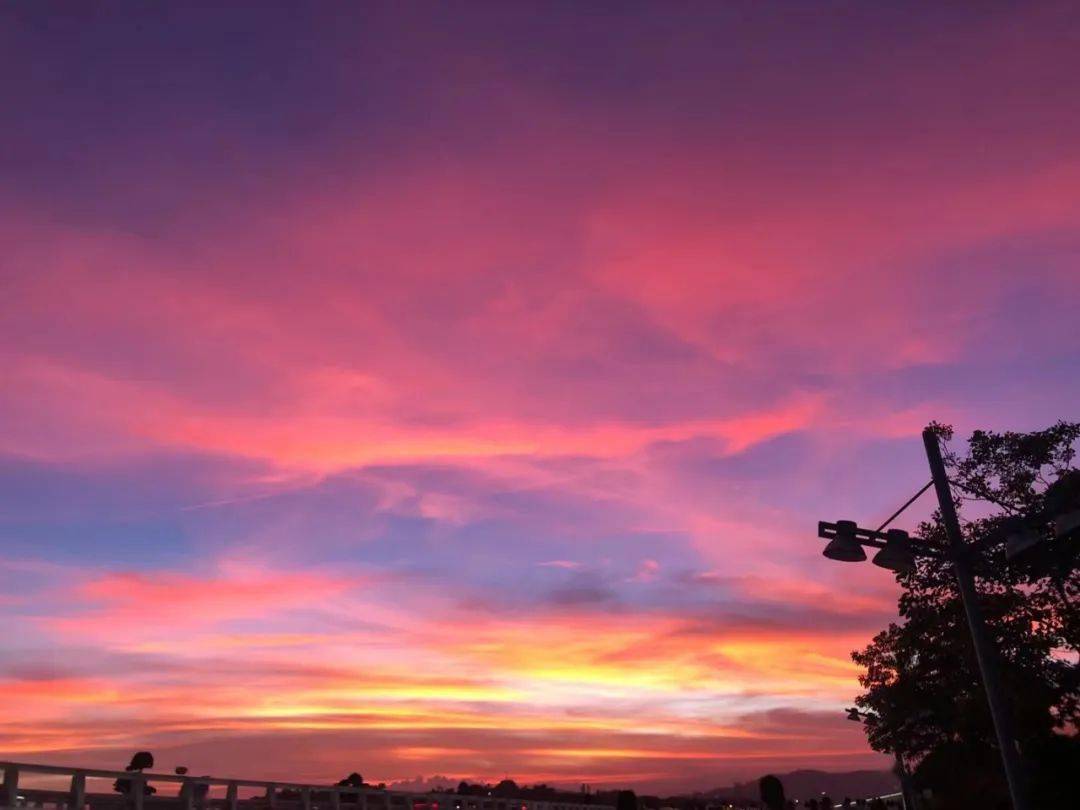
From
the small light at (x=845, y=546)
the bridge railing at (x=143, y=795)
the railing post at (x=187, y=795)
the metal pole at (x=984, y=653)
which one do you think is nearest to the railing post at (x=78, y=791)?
the bridge railing at (x=143, y=795)

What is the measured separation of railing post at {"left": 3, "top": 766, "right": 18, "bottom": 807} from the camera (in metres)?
16.3

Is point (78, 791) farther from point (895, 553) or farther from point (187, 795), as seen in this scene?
point (895, 553)

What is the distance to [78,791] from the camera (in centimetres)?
1797

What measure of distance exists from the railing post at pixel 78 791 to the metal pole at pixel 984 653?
52.1 feet

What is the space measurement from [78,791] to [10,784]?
181 centimetres

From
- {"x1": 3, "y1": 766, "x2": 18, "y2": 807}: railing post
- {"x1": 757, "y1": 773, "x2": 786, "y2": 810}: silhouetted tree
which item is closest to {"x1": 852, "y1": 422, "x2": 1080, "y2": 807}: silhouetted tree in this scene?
{"x1": 757, "y1": 773, "x2": 786, "y2": 810}: silhouetted tree

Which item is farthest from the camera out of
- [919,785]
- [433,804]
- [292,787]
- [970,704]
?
[919,785]

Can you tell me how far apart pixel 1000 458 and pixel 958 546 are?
1402 centimetres

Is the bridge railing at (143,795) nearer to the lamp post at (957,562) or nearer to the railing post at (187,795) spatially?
the railing post at (187,795)

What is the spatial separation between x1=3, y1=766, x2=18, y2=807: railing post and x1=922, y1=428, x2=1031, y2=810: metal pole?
16064 mm

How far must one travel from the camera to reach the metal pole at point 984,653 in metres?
15.1

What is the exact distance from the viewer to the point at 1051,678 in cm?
2784

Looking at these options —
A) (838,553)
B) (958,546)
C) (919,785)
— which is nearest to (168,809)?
(838,553)

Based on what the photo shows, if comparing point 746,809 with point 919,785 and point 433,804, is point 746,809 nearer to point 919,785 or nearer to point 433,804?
point 919,785
